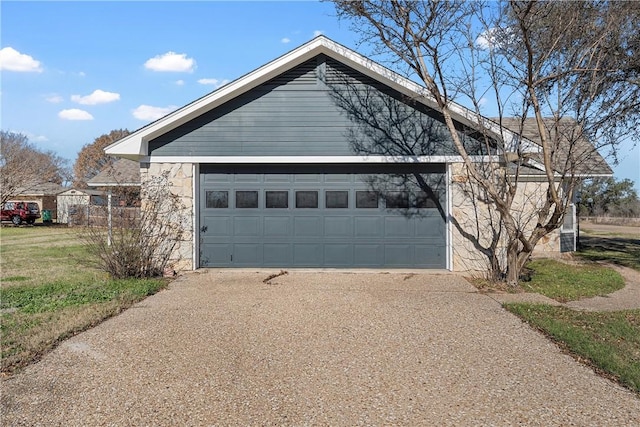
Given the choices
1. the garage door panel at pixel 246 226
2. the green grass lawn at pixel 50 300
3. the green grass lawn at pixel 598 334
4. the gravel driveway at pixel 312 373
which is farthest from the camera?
the garage door panel at pixel 246 226

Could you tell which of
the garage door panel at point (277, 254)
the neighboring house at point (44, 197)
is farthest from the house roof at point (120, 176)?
the neighboring house at point (44, 197)

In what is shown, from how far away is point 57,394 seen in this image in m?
4.18

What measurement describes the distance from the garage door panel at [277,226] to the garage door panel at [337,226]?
912 mm

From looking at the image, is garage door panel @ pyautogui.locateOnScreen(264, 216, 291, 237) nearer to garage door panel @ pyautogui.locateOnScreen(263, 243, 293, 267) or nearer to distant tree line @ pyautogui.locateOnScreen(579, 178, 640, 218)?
garage door panel @ pyautogui.locateOnScreen(263, 243, 293, 267)

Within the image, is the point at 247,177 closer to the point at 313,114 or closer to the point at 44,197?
the point at 313,114

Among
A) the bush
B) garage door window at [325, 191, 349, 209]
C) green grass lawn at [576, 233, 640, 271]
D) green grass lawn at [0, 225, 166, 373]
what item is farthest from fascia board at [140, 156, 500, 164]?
green grass lawn at [576, 233, 640, 271]

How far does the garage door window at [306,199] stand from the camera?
36.6ft

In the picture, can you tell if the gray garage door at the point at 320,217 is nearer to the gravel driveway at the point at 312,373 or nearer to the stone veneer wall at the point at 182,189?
the stone veneer wall at the point at 182,189

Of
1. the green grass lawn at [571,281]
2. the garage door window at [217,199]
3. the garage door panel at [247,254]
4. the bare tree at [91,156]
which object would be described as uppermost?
the bare tree at [91,156]

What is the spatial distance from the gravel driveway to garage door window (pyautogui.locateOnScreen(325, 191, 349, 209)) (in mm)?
3836

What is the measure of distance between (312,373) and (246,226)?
22.4 ft

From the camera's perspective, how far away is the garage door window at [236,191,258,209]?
11203 mm

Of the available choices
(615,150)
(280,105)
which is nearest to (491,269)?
(615,150)

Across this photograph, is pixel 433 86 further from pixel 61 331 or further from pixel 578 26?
pixel 61 331
